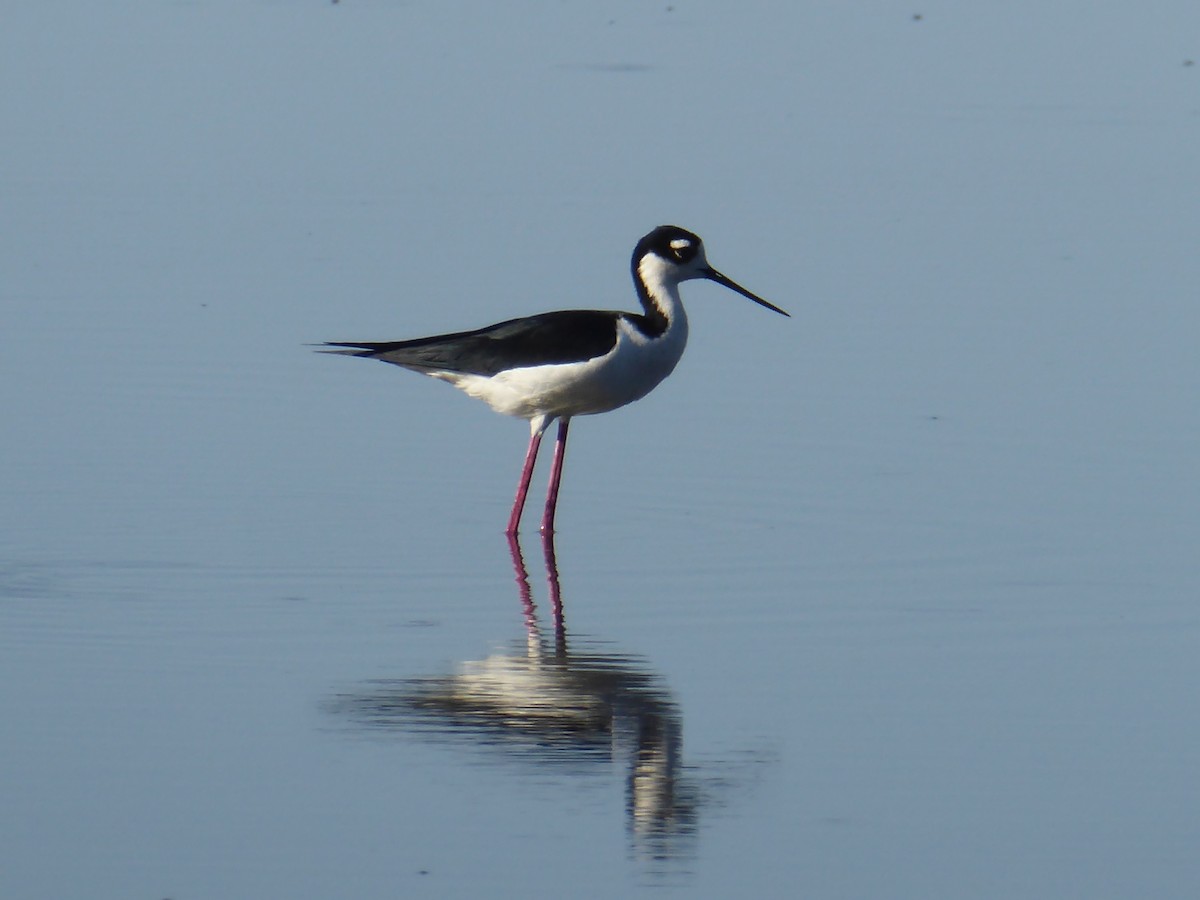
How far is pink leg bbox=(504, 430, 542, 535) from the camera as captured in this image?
28.2ft

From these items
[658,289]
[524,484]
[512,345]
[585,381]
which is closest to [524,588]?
[524,484]

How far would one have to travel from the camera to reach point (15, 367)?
10.2 meters

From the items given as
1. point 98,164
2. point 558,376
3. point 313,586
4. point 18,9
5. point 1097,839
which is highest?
point 18,9

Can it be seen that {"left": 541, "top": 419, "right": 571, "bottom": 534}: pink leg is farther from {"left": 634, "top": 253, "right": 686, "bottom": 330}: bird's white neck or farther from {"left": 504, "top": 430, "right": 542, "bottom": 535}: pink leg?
{"left": 634, "top": 253, "right": 686, "bottom": 330}: bird's white neck

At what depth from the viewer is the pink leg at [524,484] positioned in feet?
28.2

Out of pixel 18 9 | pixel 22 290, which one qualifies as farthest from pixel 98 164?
pixel 18 9

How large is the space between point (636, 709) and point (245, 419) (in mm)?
3678

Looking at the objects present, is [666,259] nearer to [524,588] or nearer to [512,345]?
[512,345]

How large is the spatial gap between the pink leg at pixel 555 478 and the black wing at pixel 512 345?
35cm

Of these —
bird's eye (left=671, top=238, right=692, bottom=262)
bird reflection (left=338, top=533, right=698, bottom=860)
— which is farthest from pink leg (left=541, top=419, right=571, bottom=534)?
bird reflection (left=338, top=533, right=698, bottom=860)

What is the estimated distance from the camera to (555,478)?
8.89 meters

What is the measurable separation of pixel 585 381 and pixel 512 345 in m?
0.31

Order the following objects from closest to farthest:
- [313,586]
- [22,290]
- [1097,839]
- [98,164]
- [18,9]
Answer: [1097,839], [313,586], [22,290], [98,164], [18,9]

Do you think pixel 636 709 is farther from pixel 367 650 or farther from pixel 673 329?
pixel 673 329
